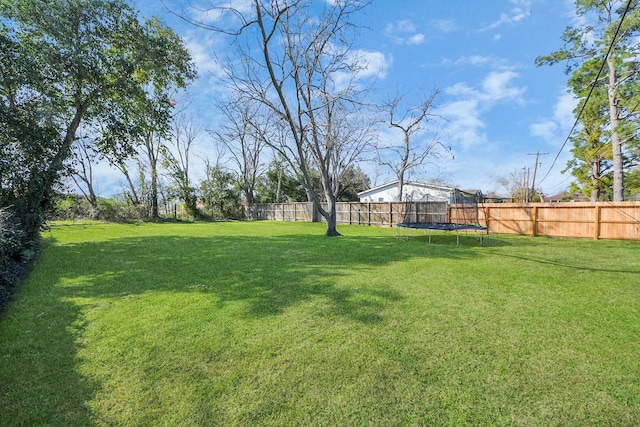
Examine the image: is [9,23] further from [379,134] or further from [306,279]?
[379,134]

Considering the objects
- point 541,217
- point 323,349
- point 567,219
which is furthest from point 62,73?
point 567,219

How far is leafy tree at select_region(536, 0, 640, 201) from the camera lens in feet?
33.9

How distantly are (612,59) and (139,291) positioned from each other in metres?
17.4

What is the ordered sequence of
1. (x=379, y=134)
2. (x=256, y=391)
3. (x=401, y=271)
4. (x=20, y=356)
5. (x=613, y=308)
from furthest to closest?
(x=379, y=134), (x=401, y=271), (x=613, y=308), (x=20, y=356), (x=256, y=391)

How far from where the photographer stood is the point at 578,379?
5.77ft

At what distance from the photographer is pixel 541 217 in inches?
392

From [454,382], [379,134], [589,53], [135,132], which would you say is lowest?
[454,382]

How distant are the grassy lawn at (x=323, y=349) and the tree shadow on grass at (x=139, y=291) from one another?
0.06 ft

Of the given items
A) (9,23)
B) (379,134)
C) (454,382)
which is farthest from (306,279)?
(379,134)

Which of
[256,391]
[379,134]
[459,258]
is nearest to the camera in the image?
[256,391]

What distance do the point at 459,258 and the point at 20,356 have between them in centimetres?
624

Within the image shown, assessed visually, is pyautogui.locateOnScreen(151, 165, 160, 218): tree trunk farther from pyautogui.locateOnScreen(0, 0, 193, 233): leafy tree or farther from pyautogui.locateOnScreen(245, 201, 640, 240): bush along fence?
pyautogui.locateOnScreen(245, 201, 640, 240): bush along fence

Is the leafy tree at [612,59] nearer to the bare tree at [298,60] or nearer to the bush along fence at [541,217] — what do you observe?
the bush along fence at [541,217]

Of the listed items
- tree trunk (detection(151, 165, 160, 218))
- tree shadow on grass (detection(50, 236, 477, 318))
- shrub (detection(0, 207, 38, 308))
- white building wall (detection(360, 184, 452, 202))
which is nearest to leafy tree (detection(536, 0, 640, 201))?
white building wall (detection(360, 184, 452, 202))
